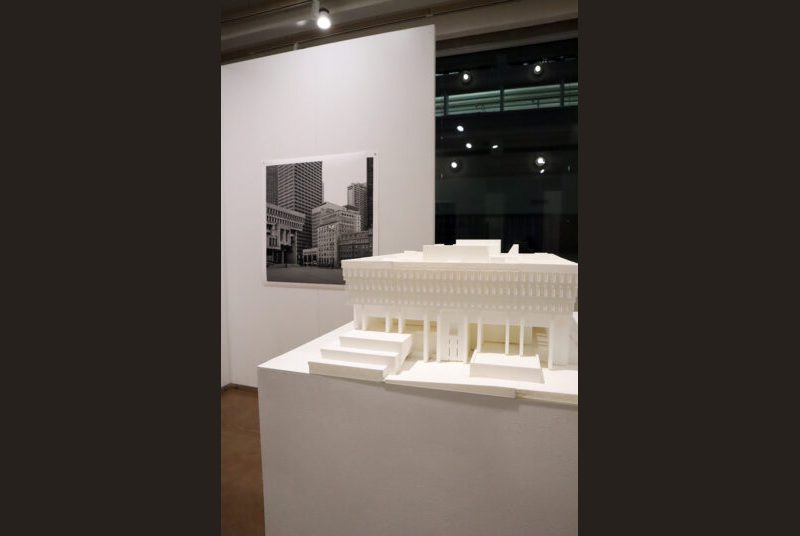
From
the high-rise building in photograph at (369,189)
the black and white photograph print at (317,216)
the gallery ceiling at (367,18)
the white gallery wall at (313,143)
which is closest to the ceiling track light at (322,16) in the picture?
the white gallery wall at (313,143)

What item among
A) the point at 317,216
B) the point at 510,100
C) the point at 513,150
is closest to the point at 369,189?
the point at 317,216

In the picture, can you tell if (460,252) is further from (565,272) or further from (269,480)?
(269,480)

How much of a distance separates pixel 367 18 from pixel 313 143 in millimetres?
1743

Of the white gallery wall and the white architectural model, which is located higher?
the white gallery wall

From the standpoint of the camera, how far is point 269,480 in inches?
77.8

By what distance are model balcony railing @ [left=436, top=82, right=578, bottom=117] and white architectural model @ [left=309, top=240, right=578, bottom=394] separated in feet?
10.5

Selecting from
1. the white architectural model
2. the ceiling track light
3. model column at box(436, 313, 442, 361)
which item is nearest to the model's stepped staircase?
the white architectural model

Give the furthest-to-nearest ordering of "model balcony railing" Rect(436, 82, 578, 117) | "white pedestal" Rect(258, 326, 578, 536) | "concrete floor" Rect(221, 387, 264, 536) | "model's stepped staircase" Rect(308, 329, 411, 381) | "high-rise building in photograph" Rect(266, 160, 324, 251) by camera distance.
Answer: "model balcony railing" Rect(436, 82, 578, 117), "high-rise building in photograph" Rect(266, 160, 324, 251), "concrete floor" Rect(221, 387, 264, 536), "model's stepped staircase" Rect(308, 329, 411, 381), "white pedestal" Rect(258, 326, 578, 536)

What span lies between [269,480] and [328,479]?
13.1 inches

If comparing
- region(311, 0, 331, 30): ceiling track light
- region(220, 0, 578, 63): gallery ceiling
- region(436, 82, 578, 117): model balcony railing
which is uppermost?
region(220, 0, 578, 63): gallery ceiling

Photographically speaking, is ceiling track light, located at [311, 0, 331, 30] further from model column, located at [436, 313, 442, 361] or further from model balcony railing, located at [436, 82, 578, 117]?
model column, located at [436, 313, 442, 361]

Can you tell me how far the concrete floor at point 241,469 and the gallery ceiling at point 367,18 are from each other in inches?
171

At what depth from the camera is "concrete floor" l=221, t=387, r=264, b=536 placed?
263cm

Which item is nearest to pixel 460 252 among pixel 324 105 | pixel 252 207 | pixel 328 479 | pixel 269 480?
pixel 328 479
